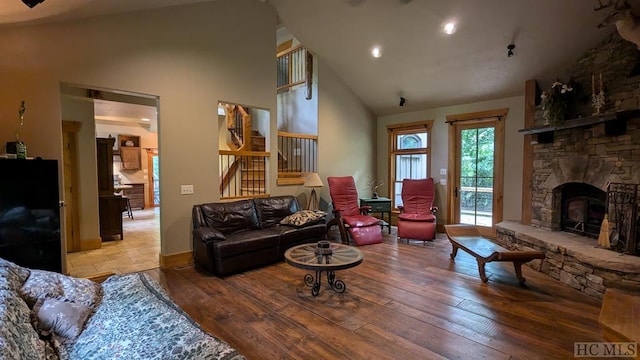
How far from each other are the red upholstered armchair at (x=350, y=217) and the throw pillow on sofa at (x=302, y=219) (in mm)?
641

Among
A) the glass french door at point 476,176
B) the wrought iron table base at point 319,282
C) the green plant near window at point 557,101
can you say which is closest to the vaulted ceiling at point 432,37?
the green plant near window at point 557,101

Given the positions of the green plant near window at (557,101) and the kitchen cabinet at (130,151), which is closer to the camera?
the green plant near window at (557,101)

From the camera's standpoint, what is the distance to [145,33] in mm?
3994

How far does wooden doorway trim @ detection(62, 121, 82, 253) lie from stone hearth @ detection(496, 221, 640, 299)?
7.10 meters

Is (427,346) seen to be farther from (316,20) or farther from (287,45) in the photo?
(287,45)

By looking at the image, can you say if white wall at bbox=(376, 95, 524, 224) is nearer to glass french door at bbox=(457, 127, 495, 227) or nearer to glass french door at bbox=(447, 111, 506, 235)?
glass french door at bbox=(447, 111, 506, 235)

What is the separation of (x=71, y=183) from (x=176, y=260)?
2398mm

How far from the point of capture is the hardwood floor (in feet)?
7.75

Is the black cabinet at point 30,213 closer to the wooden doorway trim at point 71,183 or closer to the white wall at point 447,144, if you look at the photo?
the wooden doorway trim at point 71,183

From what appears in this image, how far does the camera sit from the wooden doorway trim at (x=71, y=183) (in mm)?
4906

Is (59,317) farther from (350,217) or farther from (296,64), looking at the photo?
(296,64)

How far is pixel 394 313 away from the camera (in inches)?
114

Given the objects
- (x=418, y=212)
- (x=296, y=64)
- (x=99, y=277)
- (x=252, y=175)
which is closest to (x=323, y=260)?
(x=99, y=277)

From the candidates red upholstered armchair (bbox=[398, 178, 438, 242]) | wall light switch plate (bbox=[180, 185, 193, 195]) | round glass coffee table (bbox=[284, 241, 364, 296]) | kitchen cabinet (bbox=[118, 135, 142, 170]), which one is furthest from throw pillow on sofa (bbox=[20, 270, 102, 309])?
kitchen cabinet (bbox=[118, 135, 142, 170])
